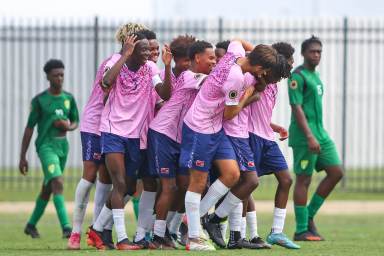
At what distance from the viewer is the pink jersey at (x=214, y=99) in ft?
40.4

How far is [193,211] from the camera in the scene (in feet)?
40.8

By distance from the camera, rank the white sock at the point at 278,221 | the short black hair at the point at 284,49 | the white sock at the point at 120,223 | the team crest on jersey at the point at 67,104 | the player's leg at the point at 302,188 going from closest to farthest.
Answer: the white sock at the point at 120,223 < the white sock at the point at 278,221 < the short black hair at the point at 284,49 < the player's leg at the point at 302,188 < the team crest on jersey at the point at 67,104

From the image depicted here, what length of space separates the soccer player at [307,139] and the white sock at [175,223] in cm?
199

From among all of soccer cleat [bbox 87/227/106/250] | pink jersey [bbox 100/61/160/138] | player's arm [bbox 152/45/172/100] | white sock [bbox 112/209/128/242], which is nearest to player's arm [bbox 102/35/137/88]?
pink jersey [bbox 100/61/160/138]

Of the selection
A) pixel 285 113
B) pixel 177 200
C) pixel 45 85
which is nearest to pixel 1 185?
pixel 45 85

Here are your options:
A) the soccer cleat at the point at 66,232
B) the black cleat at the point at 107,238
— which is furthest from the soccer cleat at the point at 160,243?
the soccer cleat at the point at 66,232

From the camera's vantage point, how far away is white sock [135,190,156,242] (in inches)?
521

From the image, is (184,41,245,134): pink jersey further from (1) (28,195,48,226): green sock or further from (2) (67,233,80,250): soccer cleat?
(1) (28,195,48,226): green sock

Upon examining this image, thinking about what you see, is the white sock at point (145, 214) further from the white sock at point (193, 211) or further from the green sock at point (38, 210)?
the green sock at point (38, 210)

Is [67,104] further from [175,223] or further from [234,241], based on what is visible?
[234,241]

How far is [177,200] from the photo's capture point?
13289 millimetres

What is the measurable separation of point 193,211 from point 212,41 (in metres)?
14.2

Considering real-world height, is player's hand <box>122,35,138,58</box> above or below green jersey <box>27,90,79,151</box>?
above

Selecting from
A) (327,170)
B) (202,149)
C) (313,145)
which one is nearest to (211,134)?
(202,149)
